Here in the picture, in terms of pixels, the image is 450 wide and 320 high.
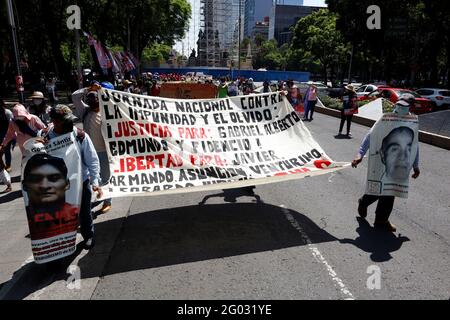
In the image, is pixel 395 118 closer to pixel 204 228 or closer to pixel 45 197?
pixel 204 228

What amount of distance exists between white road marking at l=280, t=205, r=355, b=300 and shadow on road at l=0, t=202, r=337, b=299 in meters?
0.06

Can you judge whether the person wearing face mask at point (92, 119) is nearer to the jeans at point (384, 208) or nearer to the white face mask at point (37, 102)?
the white face mask at point (37, 102)

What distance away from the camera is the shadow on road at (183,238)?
446 cm

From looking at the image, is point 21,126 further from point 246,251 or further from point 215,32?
point 215,32

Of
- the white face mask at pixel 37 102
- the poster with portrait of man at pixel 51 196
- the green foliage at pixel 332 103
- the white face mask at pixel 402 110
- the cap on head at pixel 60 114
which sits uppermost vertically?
the cap on head at pixel 60 114

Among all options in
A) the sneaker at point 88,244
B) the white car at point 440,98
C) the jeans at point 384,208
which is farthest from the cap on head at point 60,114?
the white car at point 440,98

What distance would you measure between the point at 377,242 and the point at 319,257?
3.29 feet

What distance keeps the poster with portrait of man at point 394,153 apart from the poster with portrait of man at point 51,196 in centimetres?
404

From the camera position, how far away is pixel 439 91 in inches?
973

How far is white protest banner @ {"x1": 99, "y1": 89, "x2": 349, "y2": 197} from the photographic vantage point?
206 inches

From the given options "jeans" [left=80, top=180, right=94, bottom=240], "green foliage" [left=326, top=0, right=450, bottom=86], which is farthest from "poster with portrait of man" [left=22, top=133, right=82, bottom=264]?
"green foliage" [left=326, top=0, right=450, bottom=86]

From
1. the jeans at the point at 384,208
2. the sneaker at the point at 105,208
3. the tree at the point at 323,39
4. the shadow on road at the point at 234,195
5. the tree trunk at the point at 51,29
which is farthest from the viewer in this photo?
the tree at the point at 323,39

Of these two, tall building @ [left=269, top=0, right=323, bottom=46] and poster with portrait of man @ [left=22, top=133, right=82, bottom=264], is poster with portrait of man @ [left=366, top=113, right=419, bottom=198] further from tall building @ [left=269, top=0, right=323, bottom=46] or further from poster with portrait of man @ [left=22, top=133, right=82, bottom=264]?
tall building @ [left=269, top=0, right=323, bottom=46]

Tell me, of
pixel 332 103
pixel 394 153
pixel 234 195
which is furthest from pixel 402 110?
pixel 332 103
